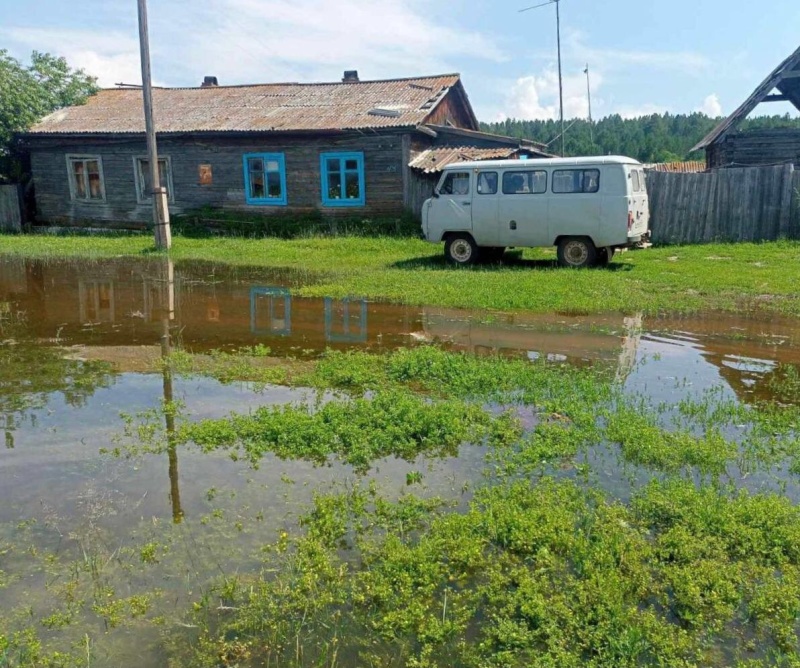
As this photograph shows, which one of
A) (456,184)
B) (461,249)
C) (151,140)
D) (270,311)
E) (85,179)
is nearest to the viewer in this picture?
(270,311)

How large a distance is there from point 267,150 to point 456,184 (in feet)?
31.9

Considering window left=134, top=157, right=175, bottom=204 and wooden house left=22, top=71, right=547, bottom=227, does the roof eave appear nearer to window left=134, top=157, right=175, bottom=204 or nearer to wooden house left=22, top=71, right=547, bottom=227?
wooden house left=22, top=71, right=547, bottom=227

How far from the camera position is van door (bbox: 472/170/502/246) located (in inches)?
555

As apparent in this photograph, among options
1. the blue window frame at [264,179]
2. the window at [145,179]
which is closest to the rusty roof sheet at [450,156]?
the blue window frame at [264,179]

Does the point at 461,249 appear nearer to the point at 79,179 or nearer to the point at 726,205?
the point at 726,205

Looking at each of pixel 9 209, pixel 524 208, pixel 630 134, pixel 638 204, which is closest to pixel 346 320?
pixel 524 208

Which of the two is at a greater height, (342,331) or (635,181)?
(635,181)

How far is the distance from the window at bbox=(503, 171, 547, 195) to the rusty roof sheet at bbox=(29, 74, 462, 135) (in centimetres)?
683

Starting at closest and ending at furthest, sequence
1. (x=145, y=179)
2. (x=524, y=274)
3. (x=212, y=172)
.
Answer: (x=524, y=274) → (x=212, y=172) → (x=145, y=179)

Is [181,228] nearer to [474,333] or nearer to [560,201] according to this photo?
[560,201]

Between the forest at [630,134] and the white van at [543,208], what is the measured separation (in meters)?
50.6

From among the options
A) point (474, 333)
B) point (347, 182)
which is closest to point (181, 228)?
point (347, 182)

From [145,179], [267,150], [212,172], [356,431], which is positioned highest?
[267,150]

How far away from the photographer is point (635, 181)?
45.0 feet
